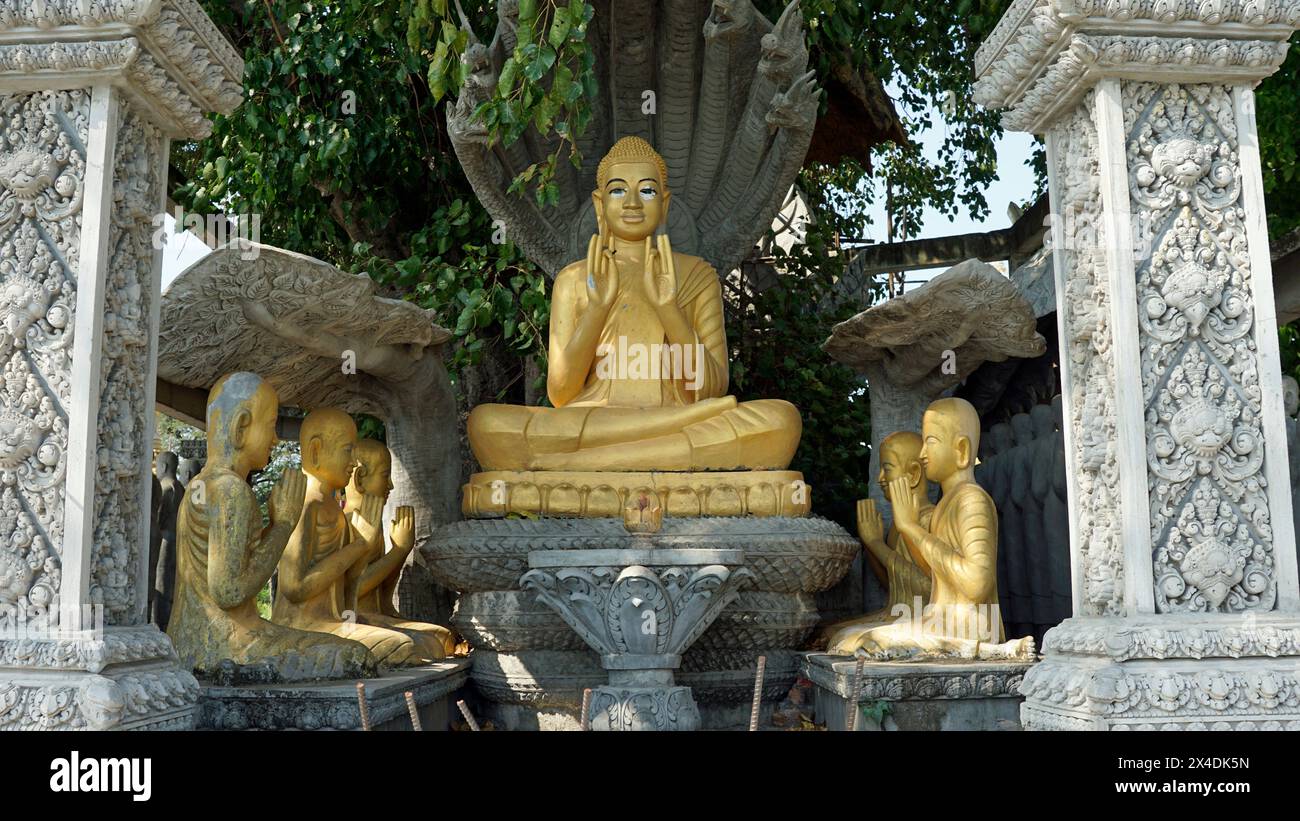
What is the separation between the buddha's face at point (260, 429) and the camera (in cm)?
521

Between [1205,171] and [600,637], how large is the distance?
9.79 ft

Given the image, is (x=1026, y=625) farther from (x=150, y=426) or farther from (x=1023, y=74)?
(x=150, y=426)

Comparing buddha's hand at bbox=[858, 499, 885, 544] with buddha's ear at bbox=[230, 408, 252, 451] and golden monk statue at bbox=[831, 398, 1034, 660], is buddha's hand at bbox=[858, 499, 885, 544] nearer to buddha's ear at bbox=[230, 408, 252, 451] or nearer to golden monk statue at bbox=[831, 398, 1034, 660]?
golden monk statue at bbox=[831, 398, 1034, 660]

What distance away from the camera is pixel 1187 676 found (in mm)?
3758

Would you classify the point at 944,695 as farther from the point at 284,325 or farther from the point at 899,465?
the point at 284,325

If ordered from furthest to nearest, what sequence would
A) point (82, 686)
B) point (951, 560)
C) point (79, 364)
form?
point (951, 560) → point (79, 364) → point (82, 686)

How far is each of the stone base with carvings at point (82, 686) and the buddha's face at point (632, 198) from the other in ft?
14.3

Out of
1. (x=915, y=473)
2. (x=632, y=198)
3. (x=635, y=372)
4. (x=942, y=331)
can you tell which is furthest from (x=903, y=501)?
(x=632, y=198)

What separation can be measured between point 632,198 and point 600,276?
58 centimetres

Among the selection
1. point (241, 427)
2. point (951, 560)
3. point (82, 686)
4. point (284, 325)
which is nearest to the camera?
point (82, 686)

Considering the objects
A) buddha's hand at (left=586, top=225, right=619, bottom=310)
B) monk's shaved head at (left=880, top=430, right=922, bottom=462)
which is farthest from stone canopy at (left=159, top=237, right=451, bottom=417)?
monk's shaved head at (left=880, top=430, right=922, bottom=462)

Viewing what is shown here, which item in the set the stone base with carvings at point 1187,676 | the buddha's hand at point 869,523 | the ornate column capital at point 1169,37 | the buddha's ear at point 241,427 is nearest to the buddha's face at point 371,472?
the buddha's ear at point 241,427

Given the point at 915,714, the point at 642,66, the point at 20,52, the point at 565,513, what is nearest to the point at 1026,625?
the point at 915,714

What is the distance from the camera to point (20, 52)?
400 cm
